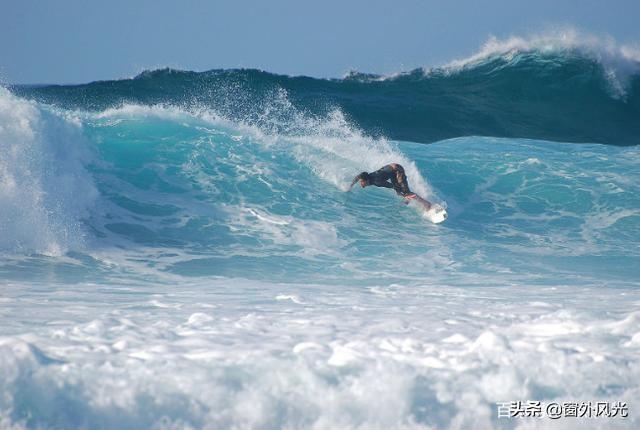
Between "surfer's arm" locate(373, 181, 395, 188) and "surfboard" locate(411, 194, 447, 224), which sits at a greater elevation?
"surfer's arm" locate(373, 181, 395, 188)

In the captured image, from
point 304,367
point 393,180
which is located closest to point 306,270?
point 304,367

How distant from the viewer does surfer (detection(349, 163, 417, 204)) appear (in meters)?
9.20

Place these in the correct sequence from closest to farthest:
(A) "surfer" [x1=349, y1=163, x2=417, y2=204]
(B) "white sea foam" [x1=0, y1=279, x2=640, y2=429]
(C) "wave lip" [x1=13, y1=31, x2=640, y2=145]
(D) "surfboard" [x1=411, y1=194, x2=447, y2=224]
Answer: (B) "white sea foam" [x1=0, y1=279, x2=640, y2=429], (D) "surfboard" [x1=411, y1=194, x2=447, y2=224], (A) "surfer" [x1=349, y1=163, x2=417, y2=204], (C) "wave lip" [x1=13, y1=31, x2=640, y2=145]

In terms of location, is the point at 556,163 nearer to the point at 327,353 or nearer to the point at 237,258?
the point at 237,258

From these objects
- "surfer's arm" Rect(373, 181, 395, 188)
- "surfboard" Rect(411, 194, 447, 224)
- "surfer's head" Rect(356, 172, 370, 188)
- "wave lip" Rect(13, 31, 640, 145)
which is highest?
"wave lip" Rect(13, 31, 640, 145)

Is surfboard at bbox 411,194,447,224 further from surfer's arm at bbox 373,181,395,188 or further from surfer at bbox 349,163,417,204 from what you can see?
surfer's arm at bbox 373,181,395,188

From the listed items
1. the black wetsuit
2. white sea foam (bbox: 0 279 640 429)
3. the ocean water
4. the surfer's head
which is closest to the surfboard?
the ocean water

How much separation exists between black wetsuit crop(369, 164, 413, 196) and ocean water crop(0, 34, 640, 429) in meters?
0.32

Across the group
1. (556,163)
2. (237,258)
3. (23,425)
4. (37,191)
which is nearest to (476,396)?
(23,425)

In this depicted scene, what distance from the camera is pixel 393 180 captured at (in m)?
→ 9.45

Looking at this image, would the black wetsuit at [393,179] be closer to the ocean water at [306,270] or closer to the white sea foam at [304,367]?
the ocean water at [306,270]

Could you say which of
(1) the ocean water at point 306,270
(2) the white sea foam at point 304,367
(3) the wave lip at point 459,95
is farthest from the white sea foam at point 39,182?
(3) the wave lip at point 459,95

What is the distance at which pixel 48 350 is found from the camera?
10.0ft

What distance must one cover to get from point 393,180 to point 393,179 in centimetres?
2
